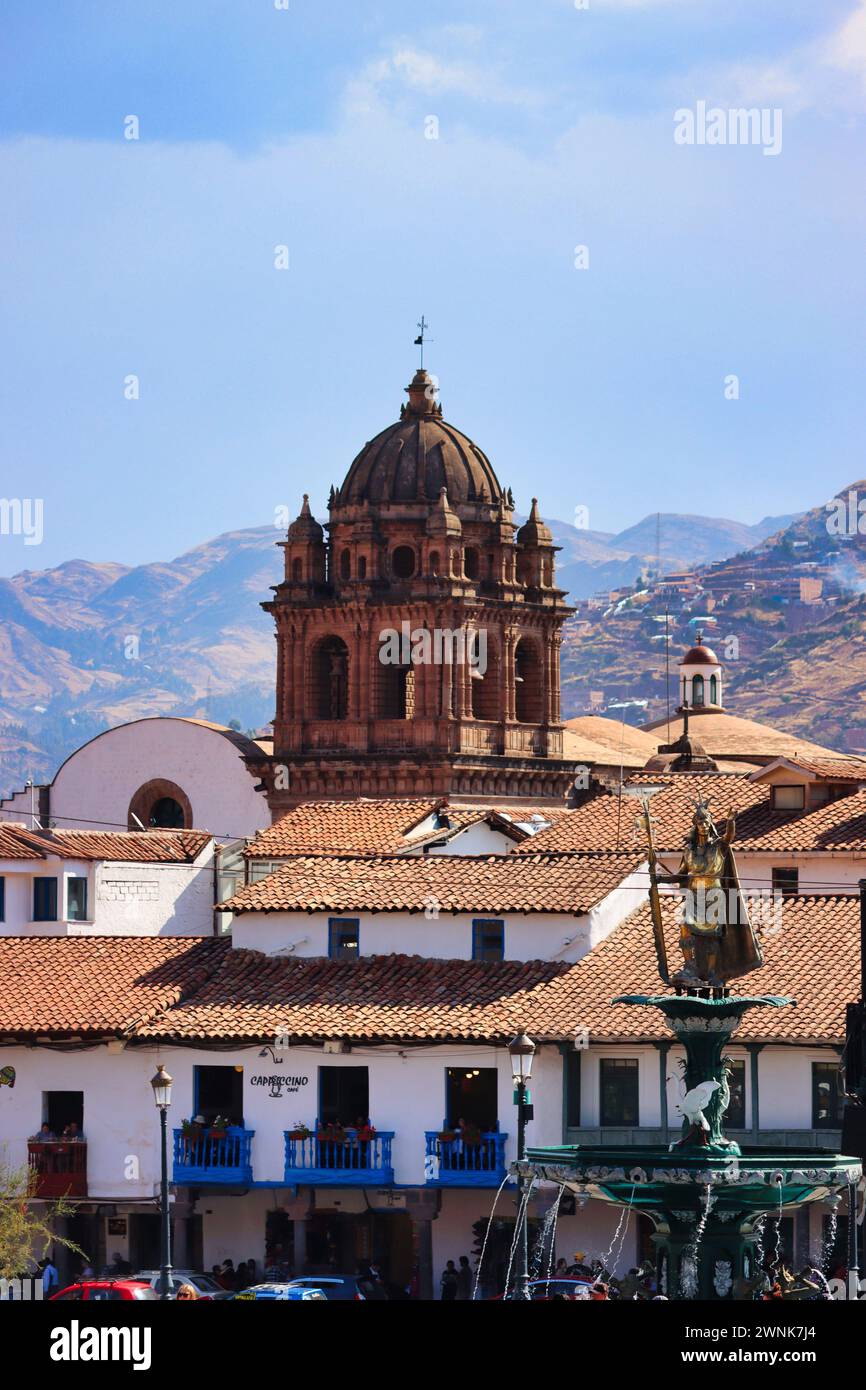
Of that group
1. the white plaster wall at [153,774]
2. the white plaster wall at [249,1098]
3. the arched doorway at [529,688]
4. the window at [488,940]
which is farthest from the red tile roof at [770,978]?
the white plaster wall at [153,774]

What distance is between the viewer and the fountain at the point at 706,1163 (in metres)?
36.7

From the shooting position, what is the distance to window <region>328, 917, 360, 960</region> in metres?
62.5

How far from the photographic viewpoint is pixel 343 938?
206ft

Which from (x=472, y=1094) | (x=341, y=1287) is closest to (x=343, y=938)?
(x=472, y=1094)

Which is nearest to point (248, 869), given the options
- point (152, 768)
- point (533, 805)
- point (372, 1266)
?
point (372, 1266)

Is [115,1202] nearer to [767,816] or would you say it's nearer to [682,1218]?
[767,816]

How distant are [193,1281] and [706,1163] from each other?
17.5 metres

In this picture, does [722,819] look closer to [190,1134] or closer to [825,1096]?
[825,1096]

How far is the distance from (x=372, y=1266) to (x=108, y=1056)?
6.34m

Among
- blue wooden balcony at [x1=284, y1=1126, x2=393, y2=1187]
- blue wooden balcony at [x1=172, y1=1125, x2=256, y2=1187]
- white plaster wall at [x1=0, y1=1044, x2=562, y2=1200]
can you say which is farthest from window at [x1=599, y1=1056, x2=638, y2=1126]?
blue wooden balcony at [x1=172, y1=1125, x2=256, y2=1187]

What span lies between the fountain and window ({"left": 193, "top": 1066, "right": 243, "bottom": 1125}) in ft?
69.6

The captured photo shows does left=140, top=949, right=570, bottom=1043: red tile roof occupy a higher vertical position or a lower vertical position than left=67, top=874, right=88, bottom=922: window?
lower

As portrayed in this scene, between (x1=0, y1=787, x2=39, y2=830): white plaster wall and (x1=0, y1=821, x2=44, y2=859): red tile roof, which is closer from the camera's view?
(x1=0, y1=821, x2=44, y2=859): red tile roof

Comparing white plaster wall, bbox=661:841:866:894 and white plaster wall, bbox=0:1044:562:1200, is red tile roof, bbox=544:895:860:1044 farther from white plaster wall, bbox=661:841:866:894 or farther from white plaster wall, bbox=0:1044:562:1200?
white plaster wall, bbox=661:841:866:894
